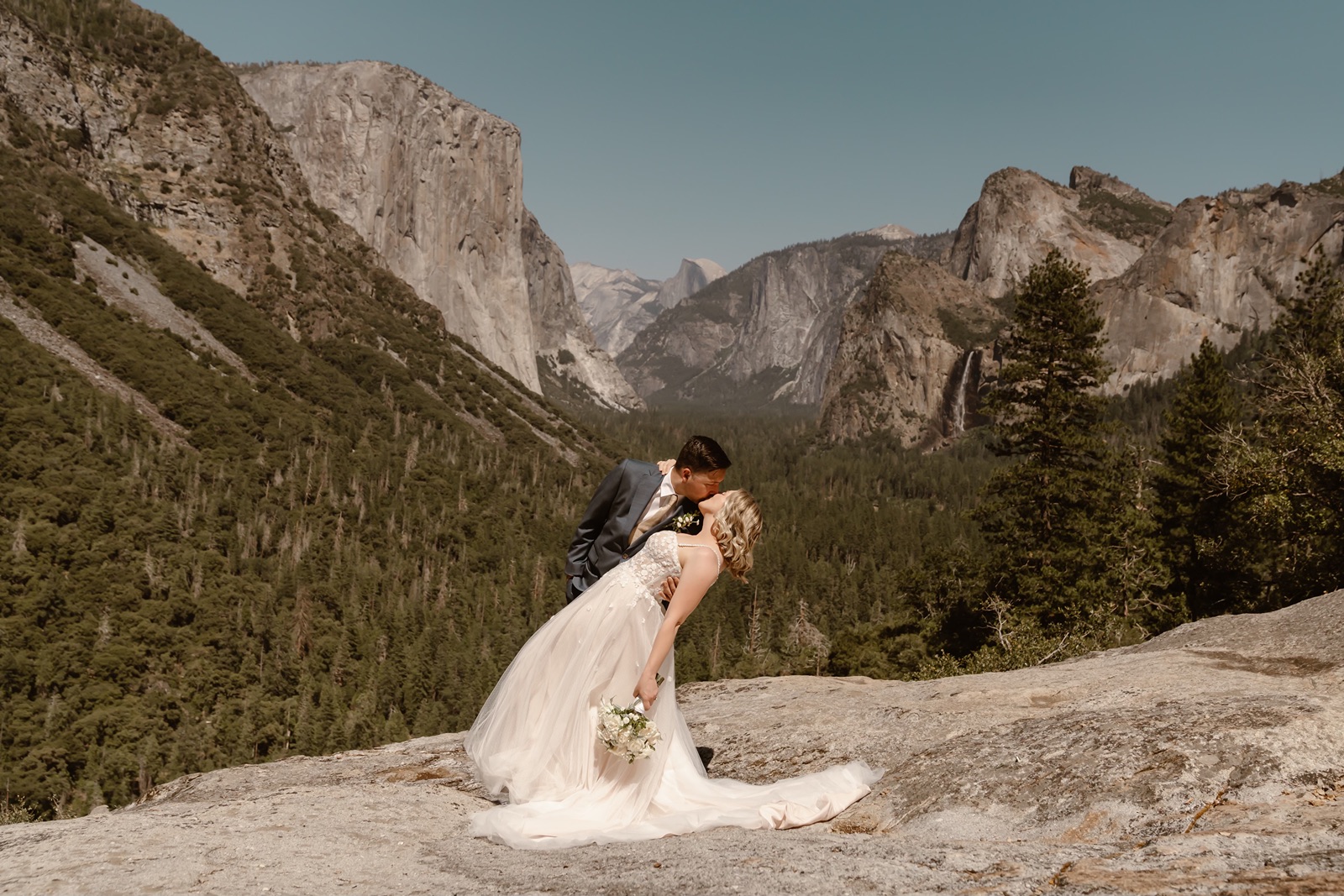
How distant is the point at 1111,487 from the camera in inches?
1234

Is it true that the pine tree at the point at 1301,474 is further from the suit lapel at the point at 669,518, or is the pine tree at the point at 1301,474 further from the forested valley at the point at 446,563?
the suit lapel at the point at 669,518

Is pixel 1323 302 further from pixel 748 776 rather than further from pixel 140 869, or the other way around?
pixel 140 869

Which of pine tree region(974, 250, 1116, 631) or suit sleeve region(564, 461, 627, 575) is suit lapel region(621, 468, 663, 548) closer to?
suit sleeve region(564, 461, 627, 575)

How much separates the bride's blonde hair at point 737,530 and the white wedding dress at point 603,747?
515 millimetres

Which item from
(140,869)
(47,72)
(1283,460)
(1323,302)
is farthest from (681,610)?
(47,72)

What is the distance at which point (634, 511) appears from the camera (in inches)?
313

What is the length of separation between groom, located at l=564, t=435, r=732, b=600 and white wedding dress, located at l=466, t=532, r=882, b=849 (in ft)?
0.95

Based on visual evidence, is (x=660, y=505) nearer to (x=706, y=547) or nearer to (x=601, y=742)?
(x=706, y=547)

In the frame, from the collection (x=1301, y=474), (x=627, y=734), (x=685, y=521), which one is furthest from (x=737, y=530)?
(x=1301, y=474)

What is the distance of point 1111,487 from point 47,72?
181 metres

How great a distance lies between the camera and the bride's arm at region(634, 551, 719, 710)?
7.30m

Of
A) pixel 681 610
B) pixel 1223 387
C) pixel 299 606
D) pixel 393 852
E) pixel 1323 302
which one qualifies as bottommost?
pixel 299 606

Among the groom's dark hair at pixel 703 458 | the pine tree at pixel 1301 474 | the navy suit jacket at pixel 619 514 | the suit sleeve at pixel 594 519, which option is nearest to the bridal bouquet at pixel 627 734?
the navy suit jacket at pixel 619 514

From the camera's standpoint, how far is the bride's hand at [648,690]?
753 centimetres
